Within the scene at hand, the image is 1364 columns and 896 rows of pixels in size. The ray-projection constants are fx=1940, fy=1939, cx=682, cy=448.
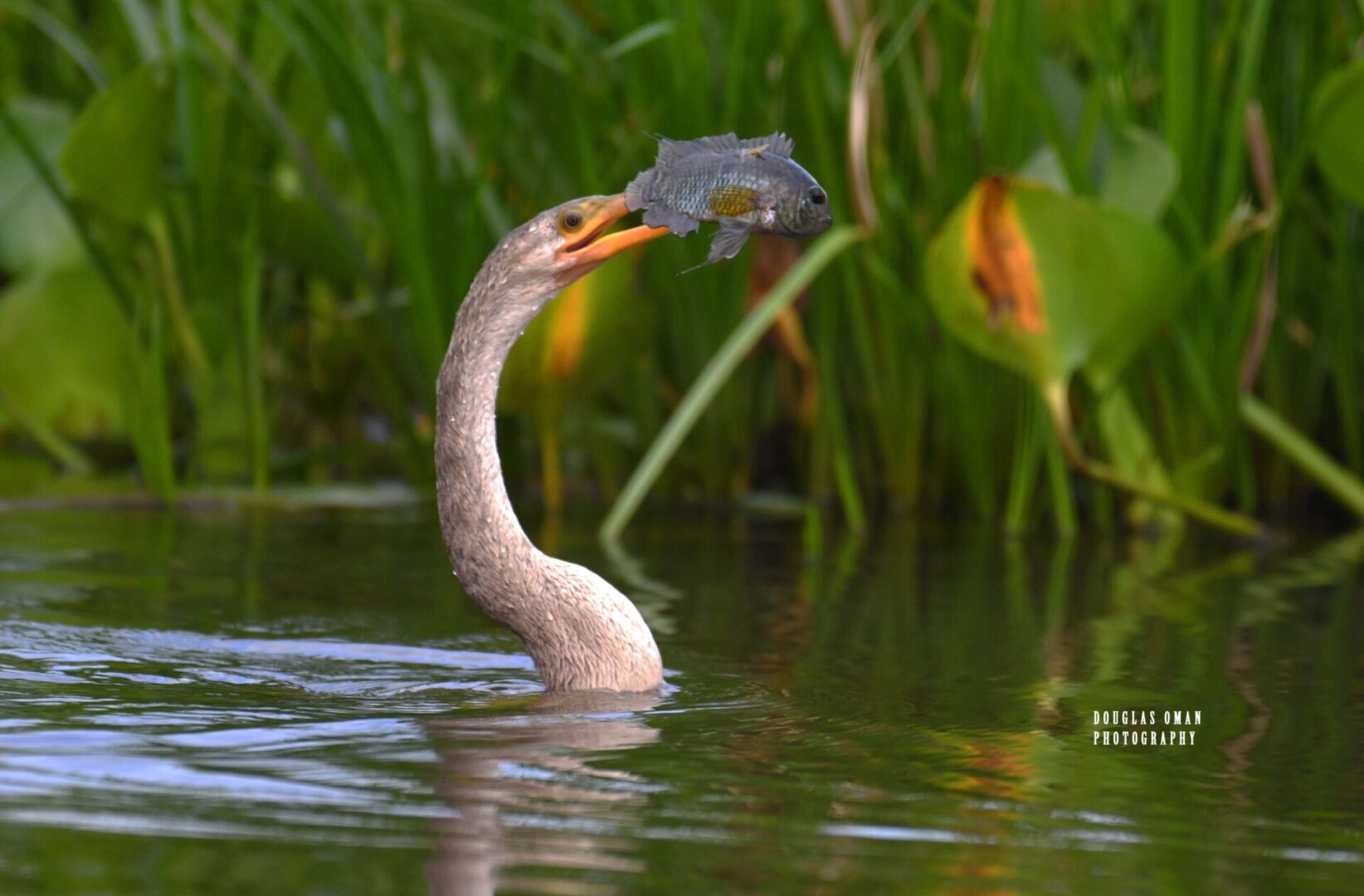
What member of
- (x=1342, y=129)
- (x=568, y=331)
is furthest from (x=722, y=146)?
(x=568, y=331)

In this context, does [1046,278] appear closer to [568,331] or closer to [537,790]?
[568,331]

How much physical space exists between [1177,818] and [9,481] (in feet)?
16.7

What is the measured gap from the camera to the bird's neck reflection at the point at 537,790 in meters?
1.99

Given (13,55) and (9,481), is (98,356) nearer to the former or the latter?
(9,481)

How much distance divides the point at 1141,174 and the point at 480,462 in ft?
8.06

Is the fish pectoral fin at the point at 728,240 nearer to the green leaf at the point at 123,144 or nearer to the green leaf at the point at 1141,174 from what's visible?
the green leaf at the point at 1141,174

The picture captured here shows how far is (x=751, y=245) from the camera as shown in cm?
608

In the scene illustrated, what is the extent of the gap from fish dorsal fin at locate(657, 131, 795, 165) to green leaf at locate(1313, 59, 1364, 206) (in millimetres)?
2012

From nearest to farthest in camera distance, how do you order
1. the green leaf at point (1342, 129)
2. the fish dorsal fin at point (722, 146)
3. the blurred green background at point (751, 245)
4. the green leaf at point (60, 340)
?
the fish dorsal fin at point (722, 146), the green leaf at point (1342, 129), the blurred green background at point (751, 245), the green leaf at point (60, 340)

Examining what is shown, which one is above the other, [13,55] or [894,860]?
[13,55]

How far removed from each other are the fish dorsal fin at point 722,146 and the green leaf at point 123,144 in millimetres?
2645

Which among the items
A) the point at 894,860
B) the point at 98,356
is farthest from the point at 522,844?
the point at 98,356

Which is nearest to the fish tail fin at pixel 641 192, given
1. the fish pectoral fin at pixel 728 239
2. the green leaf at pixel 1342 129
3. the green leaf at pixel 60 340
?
the fish pectoral fin at pixel 728 239

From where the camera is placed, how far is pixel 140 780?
7.59 feet
